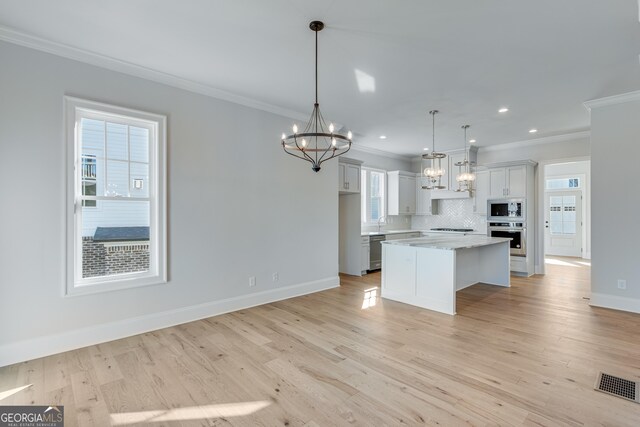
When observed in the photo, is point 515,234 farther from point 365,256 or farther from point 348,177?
point 348,177

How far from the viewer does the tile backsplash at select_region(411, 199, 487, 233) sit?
7.61 meters

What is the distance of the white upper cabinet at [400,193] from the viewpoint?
7.93 meters

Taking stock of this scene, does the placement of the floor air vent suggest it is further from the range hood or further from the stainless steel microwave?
the range hood

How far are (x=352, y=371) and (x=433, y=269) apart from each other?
2.15 m

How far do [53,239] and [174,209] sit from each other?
3.79 ft

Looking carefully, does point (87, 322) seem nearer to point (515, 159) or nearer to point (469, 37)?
point (469, 37)

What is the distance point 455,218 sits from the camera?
8.03 meters

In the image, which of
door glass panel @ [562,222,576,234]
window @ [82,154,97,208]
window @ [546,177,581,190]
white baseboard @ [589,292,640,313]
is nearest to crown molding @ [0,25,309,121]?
window @ [82,154,97,208]

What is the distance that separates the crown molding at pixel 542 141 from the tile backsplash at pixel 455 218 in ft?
4.39

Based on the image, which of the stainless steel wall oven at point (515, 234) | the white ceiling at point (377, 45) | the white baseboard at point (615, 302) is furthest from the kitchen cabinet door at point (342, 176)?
the white baseboard at point (615, 302)

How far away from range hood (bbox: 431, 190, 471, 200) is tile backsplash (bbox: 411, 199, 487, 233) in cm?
39

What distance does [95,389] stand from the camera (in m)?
2.44

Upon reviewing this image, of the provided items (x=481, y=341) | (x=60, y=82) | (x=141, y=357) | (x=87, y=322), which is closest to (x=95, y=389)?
(x=141, y=357)

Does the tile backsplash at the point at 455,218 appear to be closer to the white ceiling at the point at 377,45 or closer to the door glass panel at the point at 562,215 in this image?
the white ceiling at the point at 377,45
